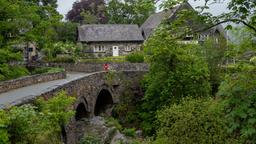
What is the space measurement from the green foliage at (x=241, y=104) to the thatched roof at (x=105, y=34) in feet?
172

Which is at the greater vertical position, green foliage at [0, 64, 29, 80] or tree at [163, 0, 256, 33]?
tree at [163, 0, 256, 33]

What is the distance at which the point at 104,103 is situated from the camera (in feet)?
121

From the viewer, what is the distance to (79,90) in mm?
25484

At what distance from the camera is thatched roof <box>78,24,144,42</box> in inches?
2331

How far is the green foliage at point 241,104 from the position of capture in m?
6.32

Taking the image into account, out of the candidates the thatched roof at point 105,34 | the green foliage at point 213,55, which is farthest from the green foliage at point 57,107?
the thatched roof at point 105,34

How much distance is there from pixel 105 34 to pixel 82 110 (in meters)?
31.4

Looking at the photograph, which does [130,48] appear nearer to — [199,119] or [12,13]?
[12,13]

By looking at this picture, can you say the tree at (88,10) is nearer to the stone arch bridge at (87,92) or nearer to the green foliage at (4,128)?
the stone arch bridge at (87,92)

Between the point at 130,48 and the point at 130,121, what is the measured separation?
2741 centimetres

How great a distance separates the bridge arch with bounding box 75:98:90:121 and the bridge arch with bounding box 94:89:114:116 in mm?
4978

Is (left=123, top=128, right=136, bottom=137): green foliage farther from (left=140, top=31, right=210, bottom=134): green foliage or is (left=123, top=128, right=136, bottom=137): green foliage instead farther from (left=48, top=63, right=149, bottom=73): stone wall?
(left=48, top=63, right=149, bottom=73): stone wall

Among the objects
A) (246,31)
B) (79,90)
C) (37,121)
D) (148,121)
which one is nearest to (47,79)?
(79,90)

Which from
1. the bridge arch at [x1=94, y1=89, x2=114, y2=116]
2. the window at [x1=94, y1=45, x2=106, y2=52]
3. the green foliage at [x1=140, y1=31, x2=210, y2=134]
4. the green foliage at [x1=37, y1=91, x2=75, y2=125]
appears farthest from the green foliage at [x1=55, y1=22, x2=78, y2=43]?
the green foliage at [x1=37, y1=91, x2=75, y2=125]
